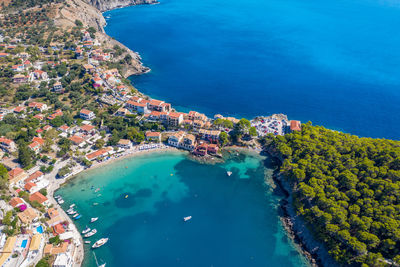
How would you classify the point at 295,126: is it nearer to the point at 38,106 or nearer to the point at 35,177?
the point at 35,177

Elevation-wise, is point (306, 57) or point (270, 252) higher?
point (306, 57)

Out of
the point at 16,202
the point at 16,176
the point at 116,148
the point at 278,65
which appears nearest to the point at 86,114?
the point at 116,148

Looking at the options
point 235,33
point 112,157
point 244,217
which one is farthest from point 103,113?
point 235,33

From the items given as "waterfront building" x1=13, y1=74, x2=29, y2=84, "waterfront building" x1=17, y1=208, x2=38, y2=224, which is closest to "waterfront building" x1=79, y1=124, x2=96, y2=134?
"waterfront building" x1=17, y1=208, x2=38, y2=224

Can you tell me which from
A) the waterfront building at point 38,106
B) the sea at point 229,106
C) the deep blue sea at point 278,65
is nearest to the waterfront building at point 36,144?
the waterfront building at point 38,106

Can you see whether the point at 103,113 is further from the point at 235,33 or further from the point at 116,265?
the point at 235,33

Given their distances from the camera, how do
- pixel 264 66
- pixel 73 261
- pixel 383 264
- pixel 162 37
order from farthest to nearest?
pixel 162 37 < pixel 264 66 < pixel 73 261 < pixel 383 264

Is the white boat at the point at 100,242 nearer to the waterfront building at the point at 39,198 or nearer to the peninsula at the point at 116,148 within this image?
the peninsula at the point at 116,148
